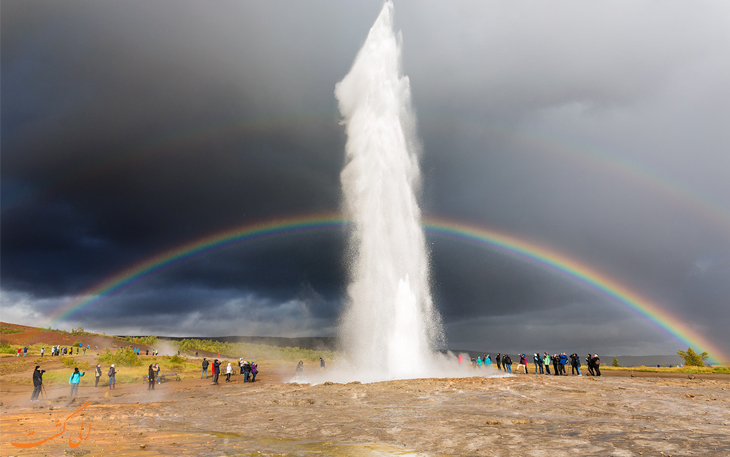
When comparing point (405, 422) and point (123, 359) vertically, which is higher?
point (123, 359)

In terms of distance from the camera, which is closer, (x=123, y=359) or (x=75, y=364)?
(x=75, y=364)

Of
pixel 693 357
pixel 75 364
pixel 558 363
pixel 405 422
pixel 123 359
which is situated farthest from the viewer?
pixel 693 357

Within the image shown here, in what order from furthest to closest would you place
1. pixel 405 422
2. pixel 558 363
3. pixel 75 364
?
pixel 75 364, pixel 558 363, pixel 405 422

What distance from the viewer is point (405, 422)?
12.6 metres

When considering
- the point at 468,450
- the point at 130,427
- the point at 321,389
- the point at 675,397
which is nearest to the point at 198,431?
the point at 130,427

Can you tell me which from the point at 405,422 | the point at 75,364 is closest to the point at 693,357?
the point at 405,422

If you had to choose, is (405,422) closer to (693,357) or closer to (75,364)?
(75,364)

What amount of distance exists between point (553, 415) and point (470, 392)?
20.4 feet

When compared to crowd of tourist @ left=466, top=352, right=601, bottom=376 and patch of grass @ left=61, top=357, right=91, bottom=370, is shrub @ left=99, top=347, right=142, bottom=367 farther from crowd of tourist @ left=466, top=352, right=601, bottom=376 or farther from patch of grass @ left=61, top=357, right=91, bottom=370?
crowd of tourist @ left=466, top=352, right=601, bottom=376

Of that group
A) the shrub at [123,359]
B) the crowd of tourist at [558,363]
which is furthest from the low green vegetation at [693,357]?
the shrub at [123,359]

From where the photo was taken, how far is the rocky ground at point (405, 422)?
927 centimetres

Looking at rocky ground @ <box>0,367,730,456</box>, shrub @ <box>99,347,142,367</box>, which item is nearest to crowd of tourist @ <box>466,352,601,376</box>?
rocky ground @ <box>0,367,730,456</box>

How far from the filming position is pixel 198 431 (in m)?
12.6

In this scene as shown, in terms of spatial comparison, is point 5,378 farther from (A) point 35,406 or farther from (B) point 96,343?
(B) point 96,343
